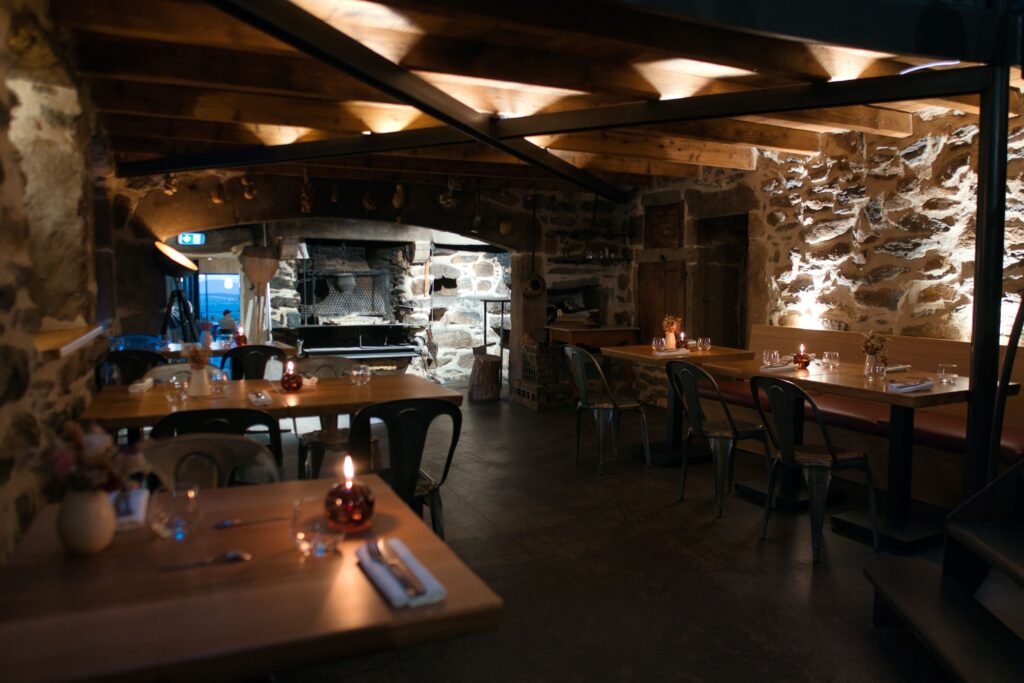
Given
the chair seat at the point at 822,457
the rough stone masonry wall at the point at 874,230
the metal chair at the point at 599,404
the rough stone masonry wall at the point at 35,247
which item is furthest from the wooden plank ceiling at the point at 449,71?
the chair seat at the point at 822,457

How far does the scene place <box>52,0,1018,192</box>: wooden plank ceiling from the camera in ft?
10.4

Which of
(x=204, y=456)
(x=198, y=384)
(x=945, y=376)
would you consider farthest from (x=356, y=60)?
(x=945, y=376)

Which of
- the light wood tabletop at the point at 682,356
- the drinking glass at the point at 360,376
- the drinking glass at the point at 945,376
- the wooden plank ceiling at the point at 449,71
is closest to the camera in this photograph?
the wooden plank ceiling at the point at 449,71

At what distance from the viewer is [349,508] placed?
5.64 feet

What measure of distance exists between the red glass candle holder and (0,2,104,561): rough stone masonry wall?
114 cm

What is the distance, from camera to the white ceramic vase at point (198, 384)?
11.5ft

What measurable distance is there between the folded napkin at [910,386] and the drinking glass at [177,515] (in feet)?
10.3

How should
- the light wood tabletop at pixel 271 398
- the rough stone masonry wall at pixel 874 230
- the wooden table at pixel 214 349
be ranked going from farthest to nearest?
1. the wooden table at pixel 214 349
2. the rough stone masonry wall at pixel 874 230
3. the light wood tabletop at pixel 271 398

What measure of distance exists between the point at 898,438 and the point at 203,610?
11.3 ft

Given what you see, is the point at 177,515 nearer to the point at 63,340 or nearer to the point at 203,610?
the point at 203,610


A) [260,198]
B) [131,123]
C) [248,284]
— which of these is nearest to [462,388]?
Answer: [248,284]

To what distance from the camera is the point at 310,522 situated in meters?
1.71

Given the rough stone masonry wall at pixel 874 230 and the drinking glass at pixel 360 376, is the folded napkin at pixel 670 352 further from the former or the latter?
the drinking glass at pixel 360 376

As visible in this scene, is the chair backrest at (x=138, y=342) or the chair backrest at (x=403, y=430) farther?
the chair backrest at (x=138, y=342)
